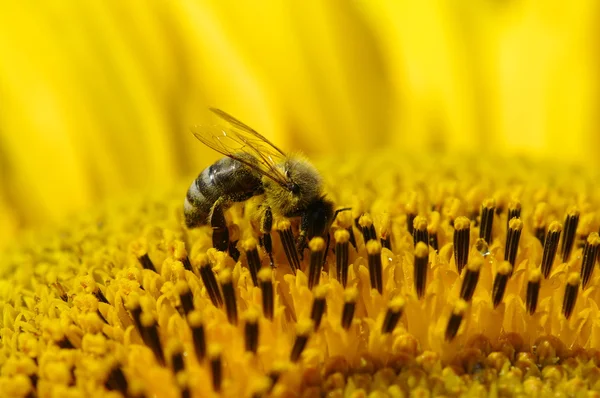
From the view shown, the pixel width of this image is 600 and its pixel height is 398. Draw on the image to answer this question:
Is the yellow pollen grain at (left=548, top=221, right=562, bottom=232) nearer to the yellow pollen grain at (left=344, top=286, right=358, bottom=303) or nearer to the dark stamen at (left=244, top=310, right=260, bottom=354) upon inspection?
the yellow pollen grain at (left=344, top=286, right=358, bottom=303)

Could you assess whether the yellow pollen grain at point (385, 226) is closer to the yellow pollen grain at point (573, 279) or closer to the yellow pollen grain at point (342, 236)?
the yellow pollen grain at point (342, 236)

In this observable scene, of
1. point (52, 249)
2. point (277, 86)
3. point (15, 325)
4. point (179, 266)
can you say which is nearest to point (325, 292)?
point (179, 266)

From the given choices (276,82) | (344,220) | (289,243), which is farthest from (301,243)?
(276,82)

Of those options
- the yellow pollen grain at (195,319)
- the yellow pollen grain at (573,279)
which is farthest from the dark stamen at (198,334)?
the yellow pollen grain at (573,279)

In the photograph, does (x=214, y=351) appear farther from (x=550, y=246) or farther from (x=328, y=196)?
(x=550, y=246)

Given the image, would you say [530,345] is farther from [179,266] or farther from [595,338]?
[179,266]

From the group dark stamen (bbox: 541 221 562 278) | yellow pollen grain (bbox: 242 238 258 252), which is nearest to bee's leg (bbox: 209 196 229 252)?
yellow pollen grain (bbox: 242 238 258 252)
